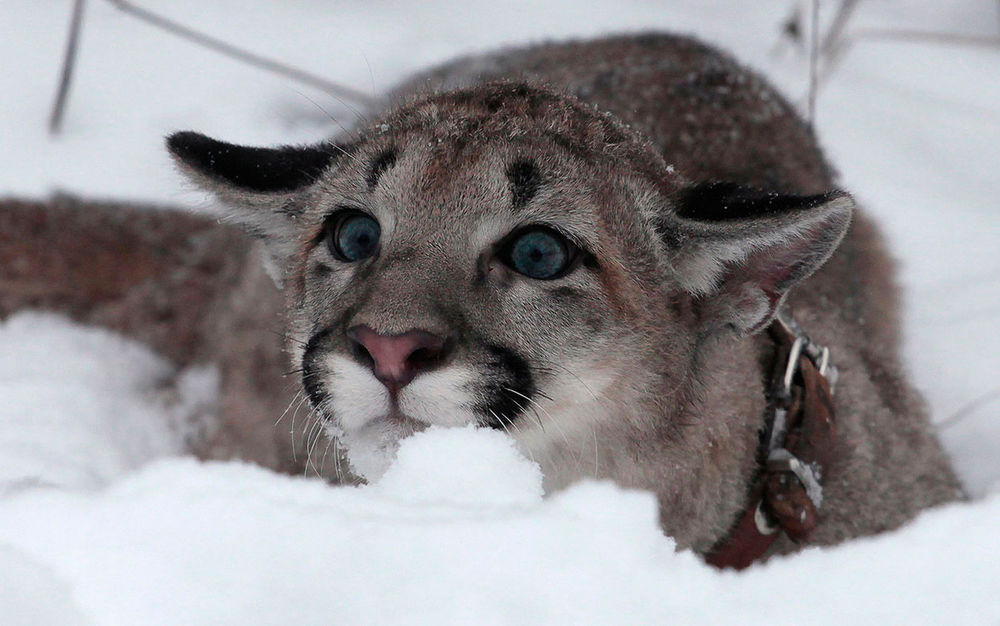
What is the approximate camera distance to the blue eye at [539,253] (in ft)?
9.04

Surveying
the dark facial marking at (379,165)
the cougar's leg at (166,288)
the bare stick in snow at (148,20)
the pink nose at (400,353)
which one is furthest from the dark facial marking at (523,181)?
the bare stick in snow at (148,20)

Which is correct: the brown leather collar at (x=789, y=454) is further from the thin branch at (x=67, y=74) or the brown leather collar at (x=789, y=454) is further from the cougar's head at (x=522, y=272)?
the thin branch at (x=67, y=74)

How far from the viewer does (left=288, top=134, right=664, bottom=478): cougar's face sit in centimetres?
252

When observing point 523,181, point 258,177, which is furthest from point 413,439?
point 258,177

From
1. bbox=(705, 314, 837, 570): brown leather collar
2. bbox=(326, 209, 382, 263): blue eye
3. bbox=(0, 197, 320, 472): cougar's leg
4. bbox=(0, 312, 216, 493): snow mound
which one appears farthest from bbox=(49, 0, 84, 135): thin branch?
bbox=(705, 314, 837, 570): brown leather collar

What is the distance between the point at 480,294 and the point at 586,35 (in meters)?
4.64

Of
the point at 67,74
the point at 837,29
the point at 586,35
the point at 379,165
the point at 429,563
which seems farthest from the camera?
the point at 586,35

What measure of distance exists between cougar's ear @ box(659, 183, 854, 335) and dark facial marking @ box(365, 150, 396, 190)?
756mm

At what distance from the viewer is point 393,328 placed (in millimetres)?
2439

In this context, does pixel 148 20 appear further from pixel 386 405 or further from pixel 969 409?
pixel 969 409

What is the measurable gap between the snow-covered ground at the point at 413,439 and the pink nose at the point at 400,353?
0.18m

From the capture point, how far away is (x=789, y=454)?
310 centimetres

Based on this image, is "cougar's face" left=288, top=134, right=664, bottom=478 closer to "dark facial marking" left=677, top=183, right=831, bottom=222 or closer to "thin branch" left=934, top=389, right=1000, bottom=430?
"dark facial marking" left=677, top=183, right=831, bottom=222

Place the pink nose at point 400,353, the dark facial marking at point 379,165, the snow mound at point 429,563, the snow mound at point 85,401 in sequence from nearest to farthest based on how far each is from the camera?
1. the snow mound at point 429,563
2. the pink nose at point 400,353
3. the dark facial marking at point 379,165
4. the snow mound at point 85,401
